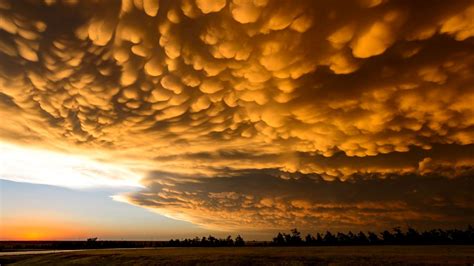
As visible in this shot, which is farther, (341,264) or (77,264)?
(77,264)

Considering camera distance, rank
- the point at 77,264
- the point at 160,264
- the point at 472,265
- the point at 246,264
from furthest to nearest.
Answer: the point at 77,264, the point at 160,264, the point at 246,264, the point at 472,265

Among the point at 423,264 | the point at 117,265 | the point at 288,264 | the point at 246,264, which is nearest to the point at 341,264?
the point at 288,264

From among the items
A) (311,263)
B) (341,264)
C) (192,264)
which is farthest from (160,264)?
(341,264)

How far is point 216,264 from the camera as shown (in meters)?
54.7

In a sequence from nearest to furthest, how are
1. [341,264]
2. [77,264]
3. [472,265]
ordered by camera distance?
[472,265], [341,264], [77,264]

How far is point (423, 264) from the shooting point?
154 feet

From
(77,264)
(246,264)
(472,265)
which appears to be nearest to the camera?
(472,265)

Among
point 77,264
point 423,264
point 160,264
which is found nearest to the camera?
point 423,264

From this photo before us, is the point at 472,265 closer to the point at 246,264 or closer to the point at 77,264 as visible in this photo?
the point at 246,264

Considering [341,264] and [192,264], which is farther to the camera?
[192,264]

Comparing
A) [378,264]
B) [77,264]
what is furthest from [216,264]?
[77,264]

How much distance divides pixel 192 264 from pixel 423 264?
3568 centimetres

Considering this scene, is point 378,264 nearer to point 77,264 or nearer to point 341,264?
point 341,264

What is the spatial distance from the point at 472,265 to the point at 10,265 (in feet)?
265
